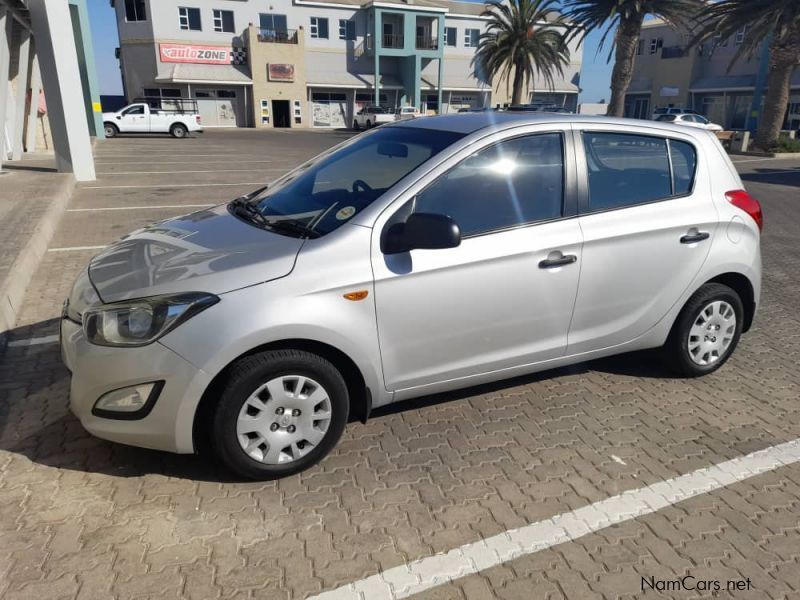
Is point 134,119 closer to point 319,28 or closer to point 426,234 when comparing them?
point 319,28

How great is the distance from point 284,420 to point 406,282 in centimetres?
90

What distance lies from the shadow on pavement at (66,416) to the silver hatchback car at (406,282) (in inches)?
10.9

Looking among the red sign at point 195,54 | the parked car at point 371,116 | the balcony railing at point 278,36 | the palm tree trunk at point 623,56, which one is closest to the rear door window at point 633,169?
the palm tree trunk at point 623,56

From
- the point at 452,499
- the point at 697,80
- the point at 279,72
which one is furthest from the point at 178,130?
the point at 697,80

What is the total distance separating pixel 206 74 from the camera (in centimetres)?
4434

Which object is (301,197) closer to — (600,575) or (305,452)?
(305,452)

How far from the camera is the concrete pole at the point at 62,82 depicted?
12359 mm

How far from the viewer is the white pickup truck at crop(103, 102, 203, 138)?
2973cm

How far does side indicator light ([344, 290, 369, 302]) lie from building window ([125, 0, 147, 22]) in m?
47.7

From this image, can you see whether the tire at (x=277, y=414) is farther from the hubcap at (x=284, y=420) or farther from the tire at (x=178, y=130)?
the tire at (x=178, y=130)

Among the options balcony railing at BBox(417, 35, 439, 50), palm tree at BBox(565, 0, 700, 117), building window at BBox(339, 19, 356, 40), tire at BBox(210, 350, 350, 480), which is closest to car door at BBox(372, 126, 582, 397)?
tire at BBox(210, 350, 350, 480)

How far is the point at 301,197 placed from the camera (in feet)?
12.1

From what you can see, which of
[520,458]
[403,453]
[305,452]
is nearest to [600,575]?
[520,458]

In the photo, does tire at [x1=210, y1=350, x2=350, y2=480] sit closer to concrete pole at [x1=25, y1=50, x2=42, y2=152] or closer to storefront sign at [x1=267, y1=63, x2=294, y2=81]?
concrete pole at [x1=25, y1=50, x2=42, y2=152]
